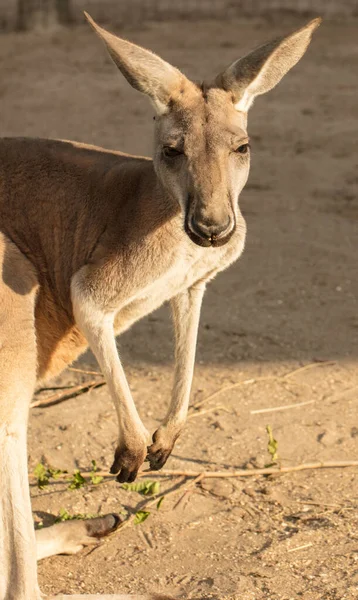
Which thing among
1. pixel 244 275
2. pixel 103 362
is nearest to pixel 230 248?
pixel 103 362

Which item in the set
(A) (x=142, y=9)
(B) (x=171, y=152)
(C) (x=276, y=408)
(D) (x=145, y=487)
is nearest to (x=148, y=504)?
(D) (x=145, y=487)

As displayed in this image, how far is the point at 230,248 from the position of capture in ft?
11.6

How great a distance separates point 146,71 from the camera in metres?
3.37

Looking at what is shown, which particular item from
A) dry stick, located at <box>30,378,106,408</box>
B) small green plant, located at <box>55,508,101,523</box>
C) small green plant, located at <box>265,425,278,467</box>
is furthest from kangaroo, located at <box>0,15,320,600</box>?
dry stick, located at <box>30,378,106,408</box>

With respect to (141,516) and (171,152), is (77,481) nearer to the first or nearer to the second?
(141,516)

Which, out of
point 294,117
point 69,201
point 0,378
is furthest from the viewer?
point 294,117

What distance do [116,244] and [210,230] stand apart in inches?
22.1

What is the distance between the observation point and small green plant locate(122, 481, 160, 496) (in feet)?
12.7

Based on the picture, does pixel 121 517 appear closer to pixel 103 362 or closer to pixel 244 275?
pixel 103 362

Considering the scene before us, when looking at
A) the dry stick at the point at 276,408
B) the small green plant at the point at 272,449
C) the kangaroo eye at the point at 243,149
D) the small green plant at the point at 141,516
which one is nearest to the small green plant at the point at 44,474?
the small green plant at the point at 141,516

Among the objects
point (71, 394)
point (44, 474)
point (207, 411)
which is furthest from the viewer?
point (71, 394)

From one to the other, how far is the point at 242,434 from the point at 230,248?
44.7 inches

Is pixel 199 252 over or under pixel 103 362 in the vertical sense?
over

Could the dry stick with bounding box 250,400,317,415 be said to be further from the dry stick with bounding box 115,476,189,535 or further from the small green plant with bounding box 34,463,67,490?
the small green plant with bounding box 34,463,67,490
